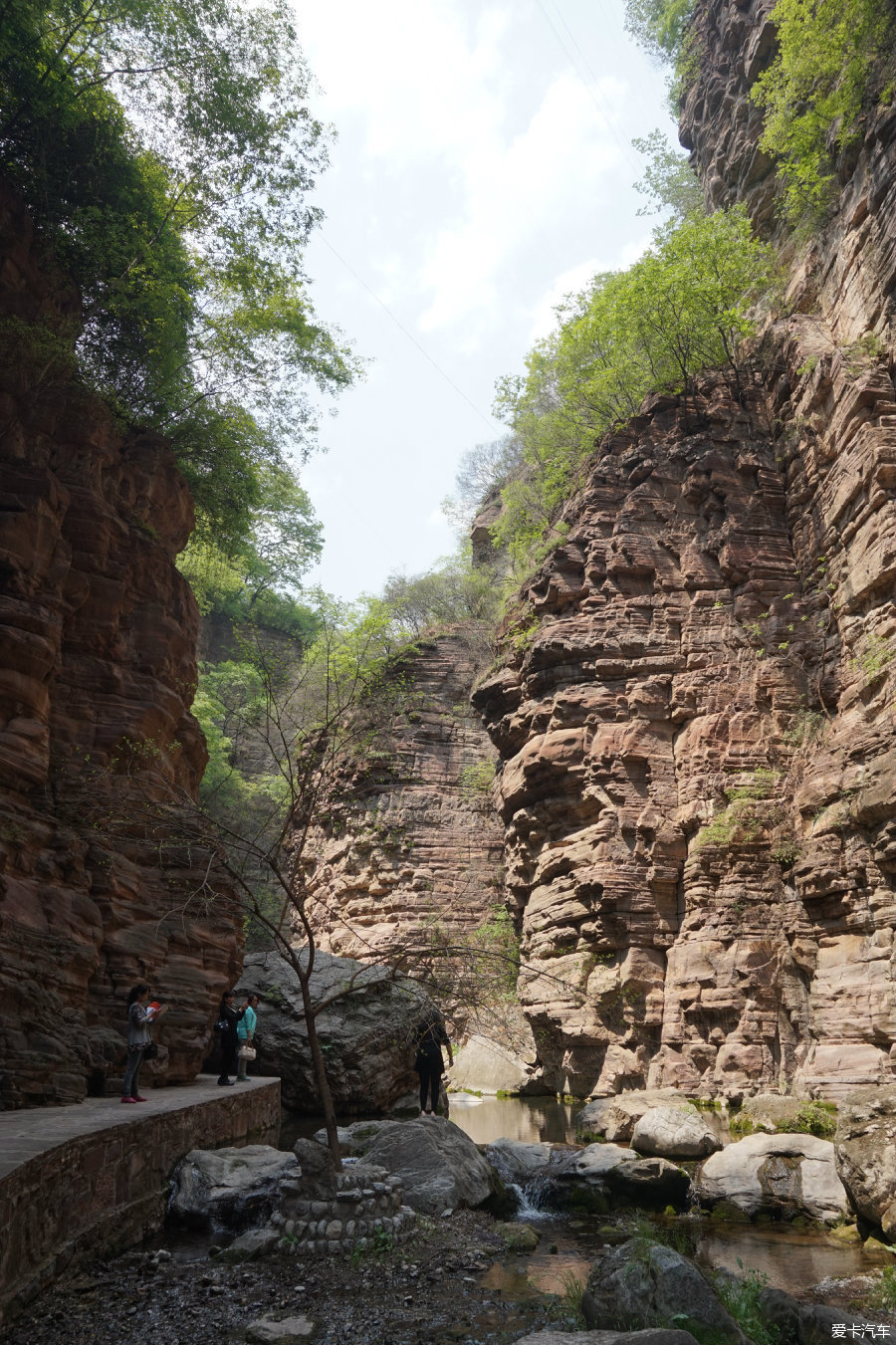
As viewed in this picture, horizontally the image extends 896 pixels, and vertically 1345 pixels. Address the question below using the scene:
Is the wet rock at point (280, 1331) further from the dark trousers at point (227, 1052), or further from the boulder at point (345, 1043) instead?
the boulder at point (345, 1043)

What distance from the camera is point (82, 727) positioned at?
13961 millimetres

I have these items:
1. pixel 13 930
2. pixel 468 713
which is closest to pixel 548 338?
pixel 468 713

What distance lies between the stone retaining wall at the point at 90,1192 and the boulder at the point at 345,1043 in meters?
6.07

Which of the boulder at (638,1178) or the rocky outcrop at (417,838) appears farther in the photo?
the rocky outcrop at (417,838)

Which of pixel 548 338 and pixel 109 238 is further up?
pixel 548 338

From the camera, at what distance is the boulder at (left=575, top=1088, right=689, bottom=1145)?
14117 millimetres

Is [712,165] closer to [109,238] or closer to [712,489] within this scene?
[712,489]

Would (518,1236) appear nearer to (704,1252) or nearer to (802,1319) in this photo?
(704,1252)

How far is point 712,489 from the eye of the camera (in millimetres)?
21203

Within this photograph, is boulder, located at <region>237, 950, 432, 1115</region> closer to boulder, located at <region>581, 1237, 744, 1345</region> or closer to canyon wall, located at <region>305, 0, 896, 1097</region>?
canyon wall, located at <region>305, 0, 896, 1097</region>

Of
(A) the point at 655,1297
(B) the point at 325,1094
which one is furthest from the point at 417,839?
(A) the point at 655,1297

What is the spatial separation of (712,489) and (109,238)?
1414 cm

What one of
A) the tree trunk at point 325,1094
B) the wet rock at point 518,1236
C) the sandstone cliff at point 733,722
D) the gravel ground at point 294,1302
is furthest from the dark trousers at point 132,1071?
the sandstone cliff at point 733,722

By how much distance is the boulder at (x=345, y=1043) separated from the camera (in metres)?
17.3
